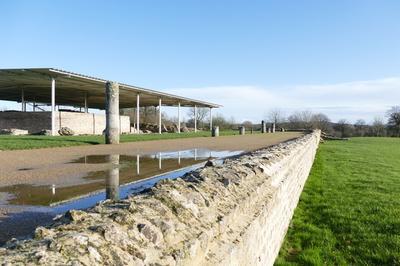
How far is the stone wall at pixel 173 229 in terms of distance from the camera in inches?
69.2

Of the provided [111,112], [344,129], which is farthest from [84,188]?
[344,129]

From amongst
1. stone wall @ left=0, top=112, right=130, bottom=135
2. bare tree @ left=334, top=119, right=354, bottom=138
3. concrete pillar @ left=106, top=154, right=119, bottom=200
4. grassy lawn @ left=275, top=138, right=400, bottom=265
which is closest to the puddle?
concrete pillar @ left=106, top=154, right=119, bottom=200

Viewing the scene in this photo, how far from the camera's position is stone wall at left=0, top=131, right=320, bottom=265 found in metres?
1.76

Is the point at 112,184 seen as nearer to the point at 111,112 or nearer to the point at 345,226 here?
the point at 345,226

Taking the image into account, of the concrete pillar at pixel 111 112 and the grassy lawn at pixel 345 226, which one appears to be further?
the concrete pillar at pixel 111 112

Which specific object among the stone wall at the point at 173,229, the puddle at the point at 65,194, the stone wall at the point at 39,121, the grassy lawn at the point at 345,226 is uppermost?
the stone wall at the point at 39,121

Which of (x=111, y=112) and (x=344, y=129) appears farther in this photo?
(x=344, y=129)

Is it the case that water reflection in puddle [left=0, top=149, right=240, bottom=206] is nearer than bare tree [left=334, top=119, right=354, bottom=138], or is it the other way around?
water reflection in puddle [left=0, top=149, right=240, bottom=206]

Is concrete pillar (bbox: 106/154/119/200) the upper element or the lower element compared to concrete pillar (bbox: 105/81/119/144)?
lower

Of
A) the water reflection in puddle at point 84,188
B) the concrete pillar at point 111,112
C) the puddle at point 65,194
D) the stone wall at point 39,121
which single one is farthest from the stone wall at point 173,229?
the stone wall at point 39,121

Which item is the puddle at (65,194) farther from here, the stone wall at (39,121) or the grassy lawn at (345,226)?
the stone wall at (39,121)

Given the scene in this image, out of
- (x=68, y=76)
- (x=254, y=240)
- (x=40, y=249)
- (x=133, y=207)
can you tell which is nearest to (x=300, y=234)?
(x=254, y=240)

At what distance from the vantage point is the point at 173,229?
2.30 meters

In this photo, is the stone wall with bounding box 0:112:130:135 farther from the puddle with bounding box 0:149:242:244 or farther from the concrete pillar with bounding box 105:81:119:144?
the puddle with bounding box 0:149:242:244
